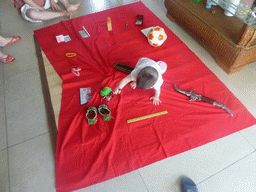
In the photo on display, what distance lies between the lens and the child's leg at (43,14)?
219 cm

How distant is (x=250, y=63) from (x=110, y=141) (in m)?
1.68

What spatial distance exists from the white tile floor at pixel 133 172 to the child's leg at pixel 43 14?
93cm

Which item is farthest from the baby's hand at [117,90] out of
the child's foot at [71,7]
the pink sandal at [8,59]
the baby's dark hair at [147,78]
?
the child's foot at [71,7]

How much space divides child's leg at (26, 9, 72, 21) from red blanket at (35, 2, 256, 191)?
38 cm

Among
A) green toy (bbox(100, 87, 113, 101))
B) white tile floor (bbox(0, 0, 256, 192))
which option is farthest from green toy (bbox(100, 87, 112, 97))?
white tile floor (bbox(0, 0, 256, 192))

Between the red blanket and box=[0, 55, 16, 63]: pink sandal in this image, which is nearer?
the red blanket

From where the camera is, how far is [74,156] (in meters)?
1.26

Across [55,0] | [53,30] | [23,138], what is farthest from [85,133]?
[55,0]

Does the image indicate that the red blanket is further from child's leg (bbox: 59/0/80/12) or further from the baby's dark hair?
child's leg (bbox: 59/0/80/12)

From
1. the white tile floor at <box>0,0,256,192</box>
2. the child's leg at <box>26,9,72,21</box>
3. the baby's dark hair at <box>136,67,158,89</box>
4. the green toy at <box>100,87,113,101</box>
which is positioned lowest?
the white tile floor at <box>0,0,256,192</box>

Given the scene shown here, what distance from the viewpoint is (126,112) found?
147 cm

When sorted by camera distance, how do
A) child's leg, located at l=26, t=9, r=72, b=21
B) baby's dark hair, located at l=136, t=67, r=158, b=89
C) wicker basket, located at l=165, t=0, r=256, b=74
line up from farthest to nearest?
child's leg, located at l=26, t=9, r=72, b=21, wicker basket, located at l=165, t=0, r=256, b=74, baby's dark hair, located at l=136, t=67, r=158, b=89

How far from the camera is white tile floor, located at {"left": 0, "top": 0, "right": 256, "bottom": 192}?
46.3 inches

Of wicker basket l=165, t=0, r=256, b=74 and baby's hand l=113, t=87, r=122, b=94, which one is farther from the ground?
wicker basket l=165, t=0, r=256, b=74
